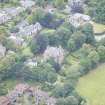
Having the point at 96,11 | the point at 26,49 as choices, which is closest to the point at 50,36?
the point at 26,49

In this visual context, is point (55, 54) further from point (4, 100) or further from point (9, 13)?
point (9, 13)

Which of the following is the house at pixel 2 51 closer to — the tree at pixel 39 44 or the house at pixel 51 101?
the tree at pixel 39 44

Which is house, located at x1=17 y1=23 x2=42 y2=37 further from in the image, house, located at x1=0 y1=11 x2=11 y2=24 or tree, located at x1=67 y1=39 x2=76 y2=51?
tree, located at x1=67 y1=39 x2=76 y2=51

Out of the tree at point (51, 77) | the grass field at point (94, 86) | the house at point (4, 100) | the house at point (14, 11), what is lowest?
the grass field at point (94, 86)

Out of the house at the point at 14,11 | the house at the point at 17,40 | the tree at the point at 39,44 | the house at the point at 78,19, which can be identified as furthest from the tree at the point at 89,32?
the house at the point at 14,11

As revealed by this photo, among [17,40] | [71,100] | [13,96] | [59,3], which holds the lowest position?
[13,96]

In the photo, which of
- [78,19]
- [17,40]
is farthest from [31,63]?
[78,19]

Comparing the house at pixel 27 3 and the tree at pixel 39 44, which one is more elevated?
the house at pixel 27 3
